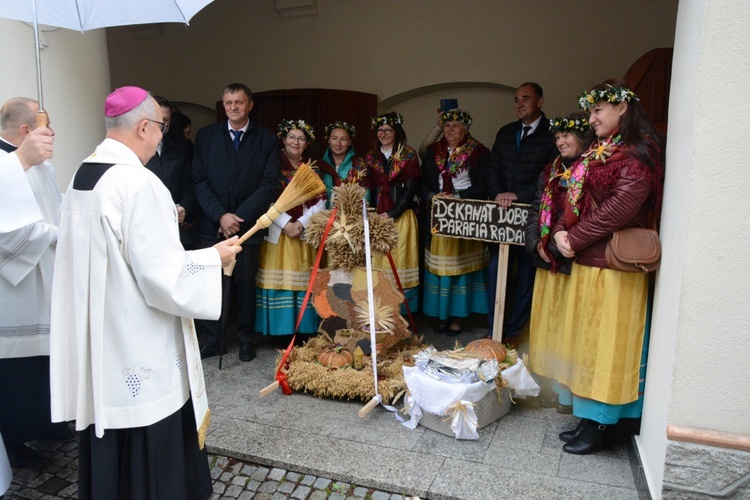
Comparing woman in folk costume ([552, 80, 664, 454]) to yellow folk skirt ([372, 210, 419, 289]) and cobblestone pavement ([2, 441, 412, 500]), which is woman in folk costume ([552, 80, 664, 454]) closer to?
cobblestone pavement ([2, 441, 412, 500])

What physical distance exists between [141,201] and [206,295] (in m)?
0.50

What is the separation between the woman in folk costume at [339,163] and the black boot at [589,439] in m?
2.73

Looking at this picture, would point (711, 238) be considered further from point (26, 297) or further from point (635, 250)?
point (26, 297)

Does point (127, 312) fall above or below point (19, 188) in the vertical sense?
below

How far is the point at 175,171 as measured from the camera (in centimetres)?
511

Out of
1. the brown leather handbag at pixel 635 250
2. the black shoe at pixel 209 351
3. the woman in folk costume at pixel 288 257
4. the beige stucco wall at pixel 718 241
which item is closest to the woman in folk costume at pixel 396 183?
the woman in folk costume at pixel 288 257

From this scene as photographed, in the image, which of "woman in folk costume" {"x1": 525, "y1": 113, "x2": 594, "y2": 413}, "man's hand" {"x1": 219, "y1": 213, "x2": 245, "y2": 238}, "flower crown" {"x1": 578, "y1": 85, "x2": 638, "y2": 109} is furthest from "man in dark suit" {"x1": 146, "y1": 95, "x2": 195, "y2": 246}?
"flower crown" {"x1": 578, "y1": 85, "x2": 638, "y2": 109}

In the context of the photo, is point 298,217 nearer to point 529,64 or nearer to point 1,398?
point 1,398

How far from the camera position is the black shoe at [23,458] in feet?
12.1

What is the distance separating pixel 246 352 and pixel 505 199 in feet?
8.20

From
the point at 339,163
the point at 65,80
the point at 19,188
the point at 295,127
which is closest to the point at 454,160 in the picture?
the point at 339,163

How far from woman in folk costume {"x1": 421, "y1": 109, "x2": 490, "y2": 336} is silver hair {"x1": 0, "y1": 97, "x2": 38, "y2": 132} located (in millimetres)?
3167

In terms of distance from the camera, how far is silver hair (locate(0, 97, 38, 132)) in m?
3.55

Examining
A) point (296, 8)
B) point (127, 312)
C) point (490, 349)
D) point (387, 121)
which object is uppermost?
point (296, 8)
